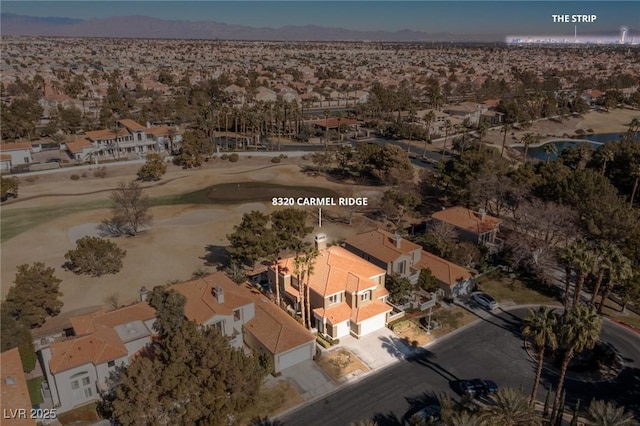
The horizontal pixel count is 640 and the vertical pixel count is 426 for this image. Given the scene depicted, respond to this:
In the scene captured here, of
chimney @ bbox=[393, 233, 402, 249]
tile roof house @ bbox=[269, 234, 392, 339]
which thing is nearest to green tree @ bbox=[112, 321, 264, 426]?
tile roof house @ bbox=[269, 234, 392, 339]

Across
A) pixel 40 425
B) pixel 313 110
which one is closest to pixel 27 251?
pixel 40 425

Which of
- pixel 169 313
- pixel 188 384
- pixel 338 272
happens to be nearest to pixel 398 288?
pixel 338 272

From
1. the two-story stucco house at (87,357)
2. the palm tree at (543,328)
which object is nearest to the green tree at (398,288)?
the palm tree at (543,328)

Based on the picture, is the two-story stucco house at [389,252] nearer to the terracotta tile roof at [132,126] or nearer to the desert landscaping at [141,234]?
the desert landscaping at [141,234]

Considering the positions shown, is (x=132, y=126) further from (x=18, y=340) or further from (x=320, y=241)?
(x=18, y=340)

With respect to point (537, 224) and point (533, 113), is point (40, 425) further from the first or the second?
point (533, 113)
